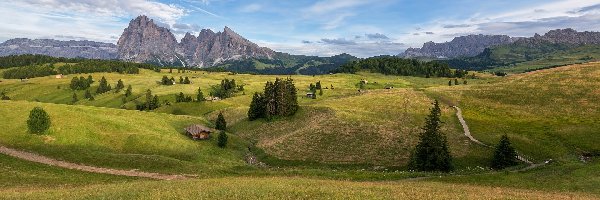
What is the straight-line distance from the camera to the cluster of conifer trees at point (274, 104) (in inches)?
4483

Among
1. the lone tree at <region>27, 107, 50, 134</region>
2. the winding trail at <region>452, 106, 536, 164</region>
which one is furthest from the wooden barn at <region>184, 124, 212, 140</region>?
the winding trail at <region>452, 106, 536, 164</region>

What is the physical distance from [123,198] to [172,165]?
108 ft

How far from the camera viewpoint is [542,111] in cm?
10425

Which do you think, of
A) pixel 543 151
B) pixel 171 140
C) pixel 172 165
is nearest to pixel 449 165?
pixel 543 151

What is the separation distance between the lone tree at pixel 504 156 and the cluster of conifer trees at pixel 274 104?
56938 millimetres

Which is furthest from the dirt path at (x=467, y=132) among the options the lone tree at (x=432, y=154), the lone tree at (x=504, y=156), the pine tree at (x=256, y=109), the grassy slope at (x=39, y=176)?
the grassy slope at (x=39, y=176)

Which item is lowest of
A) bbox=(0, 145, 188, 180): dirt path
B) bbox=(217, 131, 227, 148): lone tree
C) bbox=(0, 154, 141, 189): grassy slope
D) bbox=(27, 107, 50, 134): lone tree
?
bbox=(217, 131, 227, 148): lone tree

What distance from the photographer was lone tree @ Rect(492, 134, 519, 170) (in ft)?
229

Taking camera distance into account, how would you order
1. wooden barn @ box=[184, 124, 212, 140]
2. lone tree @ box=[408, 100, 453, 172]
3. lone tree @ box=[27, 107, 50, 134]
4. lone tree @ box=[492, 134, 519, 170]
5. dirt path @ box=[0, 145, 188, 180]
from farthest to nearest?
wooden barn @ box=[184, 124, 212, 140] → lone tree @ box=[27, 107, 50, 134] → lone tree @ box=[492, 134, 519, 170] → lone tree @ box=[408, 100, 453, 172] → dirt path @ box=[0, 145, 188, 180]

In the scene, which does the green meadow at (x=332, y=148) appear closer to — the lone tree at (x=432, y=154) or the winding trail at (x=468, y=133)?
the winding trail at (x=468, y=133)

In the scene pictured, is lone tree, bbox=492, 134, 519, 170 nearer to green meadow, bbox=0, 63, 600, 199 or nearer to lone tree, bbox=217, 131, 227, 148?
green meadow, bbox=0, 63, 600, 199

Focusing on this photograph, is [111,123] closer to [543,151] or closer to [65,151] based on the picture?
[65,151]

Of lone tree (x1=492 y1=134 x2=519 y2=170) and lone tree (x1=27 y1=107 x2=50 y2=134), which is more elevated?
lone tree (x1=27 y1=107 x2=50 y2=134)

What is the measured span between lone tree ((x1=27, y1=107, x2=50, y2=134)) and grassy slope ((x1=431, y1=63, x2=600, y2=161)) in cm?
8107
